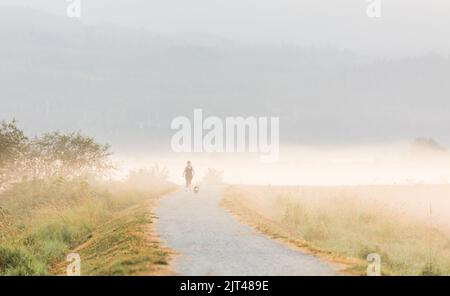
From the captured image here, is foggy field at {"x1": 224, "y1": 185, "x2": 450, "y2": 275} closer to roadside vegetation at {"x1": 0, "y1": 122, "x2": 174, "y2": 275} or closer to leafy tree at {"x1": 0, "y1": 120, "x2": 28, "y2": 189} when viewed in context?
roadside vegetation at {"x1": 0, "y1": 122, "x2": 174, "y2": 275}

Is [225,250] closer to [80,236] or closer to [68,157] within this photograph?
[80,236]

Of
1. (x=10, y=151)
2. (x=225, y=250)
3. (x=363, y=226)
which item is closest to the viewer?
(x=225, y=250)

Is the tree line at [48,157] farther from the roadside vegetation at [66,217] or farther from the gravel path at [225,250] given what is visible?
the gravel path at [225,250]

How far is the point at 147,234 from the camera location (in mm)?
21828

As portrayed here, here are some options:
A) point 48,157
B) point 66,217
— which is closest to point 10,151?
point 48,157

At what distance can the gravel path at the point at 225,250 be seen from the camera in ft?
49.5

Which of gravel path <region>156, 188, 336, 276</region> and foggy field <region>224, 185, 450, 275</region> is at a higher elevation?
gravel path <region>156, 188, 336, 276</region>

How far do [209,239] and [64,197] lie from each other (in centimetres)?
2400

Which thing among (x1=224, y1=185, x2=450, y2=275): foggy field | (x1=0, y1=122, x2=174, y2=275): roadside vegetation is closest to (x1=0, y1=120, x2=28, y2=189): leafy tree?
(x1=0, y1=122, x2=174, y2=275): roadside vegetation

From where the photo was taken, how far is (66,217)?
2984 cm

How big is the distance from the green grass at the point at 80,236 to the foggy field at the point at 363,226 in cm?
492

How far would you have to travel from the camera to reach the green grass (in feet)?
57.7

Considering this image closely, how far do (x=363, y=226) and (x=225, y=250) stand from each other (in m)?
18.0

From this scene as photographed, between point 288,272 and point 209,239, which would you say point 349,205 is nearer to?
point 209,239
